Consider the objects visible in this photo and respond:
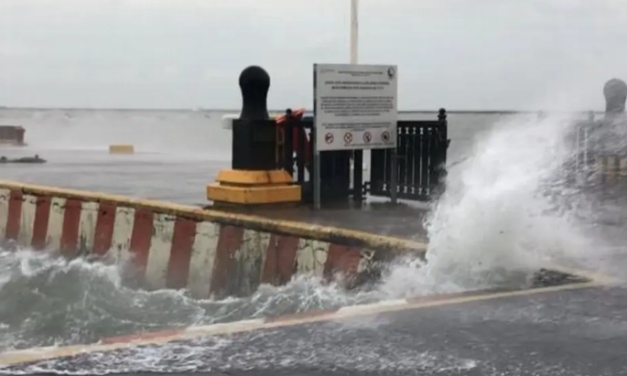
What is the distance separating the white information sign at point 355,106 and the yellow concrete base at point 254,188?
2.28 ft

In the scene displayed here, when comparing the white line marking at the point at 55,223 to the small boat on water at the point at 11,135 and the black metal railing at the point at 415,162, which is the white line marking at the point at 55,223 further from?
the small boat on water at the point at 11,135

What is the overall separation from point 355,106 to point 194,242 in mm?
3079

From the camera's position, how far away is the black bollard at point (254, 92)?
12.9 metres

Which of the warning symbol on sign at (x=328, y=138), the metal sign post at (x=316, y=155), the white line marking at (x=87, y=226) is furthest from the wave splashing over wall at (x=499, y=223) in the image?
the white line marking at (x=87, y=226)

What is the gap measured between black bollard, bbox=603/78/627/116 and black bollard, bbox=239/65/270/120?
28.1ft

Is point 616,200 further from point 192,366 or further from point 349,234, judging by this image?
point 192,366

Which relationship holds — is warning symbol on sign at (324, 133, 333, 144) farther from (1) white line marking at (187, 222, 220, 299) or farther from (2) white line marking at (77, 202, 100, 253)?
(2) white line marking at (77, 202, 100, 253)

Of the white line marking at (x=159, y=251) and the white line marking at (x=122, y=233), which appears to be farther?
the white line marking at (x=122, y=233)

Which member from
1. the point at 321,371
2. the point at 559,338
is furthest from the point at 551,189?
the point at 321,371

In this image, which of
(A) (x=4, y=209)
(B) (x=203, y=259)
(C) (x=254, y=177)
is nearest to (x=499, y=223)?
(B) (x=203, y=259)

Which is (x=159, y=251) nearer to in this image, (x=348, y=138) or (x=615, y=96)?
(x=348, y=138)

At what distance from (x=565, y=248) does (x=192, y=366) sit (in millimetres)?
A: 5404

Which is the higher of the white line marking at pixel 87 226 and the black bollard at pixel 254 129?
the black bollard at pixel 254 129

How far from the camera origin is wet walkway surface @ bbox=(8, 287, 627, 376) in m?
5.50
